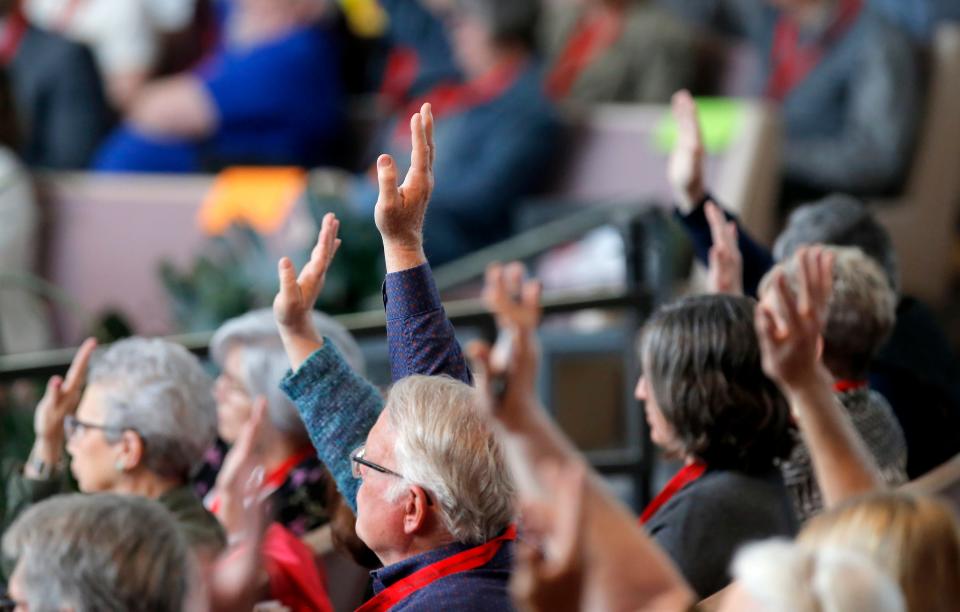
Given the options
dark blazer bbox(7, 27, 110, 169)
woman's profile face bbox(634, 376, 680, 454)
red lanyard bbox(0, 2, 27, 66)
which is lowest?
woman's profile face bbox(634, 376, 680, 454)

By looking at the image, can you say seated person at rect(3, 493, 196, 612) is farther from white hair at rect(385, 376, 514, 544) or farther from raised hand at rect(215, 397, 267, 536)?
white hair at rect(385, 376, 514, 544)

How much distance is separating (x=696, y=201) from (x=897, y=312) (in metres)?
0.46

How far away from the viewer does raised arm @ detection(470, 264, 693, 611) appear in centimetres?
164

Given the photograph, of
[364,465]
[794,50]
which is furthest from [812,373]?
[794,50]

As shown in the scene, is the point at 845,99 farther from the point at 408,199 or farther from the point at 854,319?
the point at 408,199

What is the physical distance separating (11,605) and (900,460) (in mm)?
1456

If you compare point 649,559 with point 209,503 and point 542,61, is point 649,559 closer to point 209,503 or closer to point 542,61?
point 209,503

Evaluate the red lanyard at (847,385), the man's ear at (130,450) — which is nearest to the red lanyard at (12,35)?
the man's ear at (130,450)

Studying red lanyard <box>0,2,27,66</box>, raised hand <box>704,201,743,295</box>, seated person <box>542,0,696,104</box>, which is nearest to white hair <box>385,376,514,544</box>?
raised hand <box>704,201,743,295</box>

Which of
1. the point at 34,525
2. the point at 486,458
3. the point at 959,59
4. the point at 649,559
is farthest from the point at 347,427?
the point at 959,59

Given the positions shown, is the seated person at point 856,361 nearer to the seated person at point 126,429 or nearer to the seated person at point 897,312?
the seated person at point 897,312

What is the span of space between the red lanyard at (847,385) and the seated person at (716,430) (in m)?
0.26

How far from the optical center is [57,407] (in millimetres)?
2939

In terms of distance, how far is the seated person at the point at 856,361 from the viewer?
2814mm
